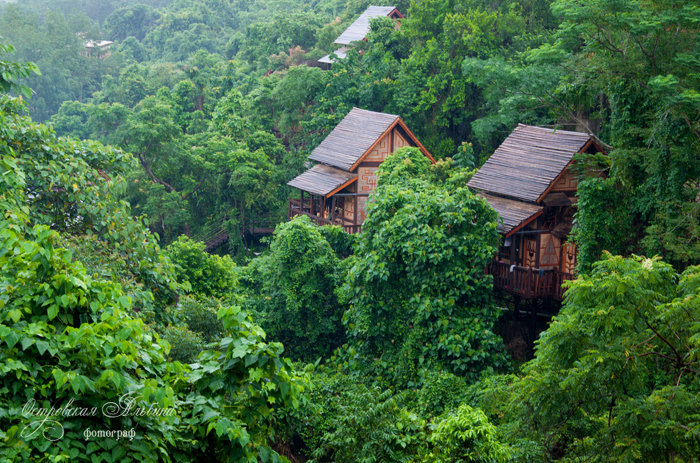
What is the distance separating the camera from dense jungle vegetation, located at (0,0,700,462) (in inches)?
195

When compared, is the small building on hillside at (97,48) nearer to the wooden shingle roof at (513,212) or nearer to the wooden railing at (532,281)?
the wooden shingle roof at (513,212)

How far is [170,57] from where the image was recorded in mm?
56000

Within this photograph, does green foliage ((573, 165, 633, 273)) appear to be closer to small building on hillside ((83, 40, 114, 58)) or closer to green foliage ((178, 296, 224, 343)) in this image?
green foliage ((178, 296, 224, 343))

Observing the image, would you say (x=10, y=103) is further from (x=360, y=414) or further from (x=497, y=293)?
(x=497, y=293)

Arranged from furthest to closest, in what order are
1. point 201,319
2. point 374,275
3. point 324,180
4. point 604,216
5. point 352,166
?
point 324,180 → point 352,166 → point 604,216 → point 374,275 → point 201,319

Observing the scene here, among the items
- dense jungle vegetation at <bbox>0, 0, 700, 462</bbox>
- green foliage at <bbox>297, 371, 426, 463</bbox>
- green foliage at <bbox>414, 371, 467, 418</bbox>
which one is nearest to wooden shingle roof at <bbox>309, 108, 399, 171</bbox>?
dense jungle vegetation at <bbox>0, 0, 700, 462</bbox>

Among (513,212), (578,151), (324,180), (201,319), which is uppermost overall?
(578,151)

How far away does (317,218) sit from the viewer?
74.6ft

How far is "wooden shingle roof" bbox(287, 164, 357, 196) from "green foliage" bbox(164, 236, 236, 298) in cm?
713

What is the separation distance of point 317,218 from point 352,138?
3.73 meters

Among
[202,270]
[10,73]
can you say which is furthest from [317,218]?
[10,73]

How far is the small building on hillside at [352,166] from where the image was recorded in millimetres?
22812

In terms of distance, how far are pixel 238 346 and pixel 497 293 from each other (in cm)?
1429

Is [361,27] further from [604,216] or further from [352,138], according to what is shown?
[604,216]
